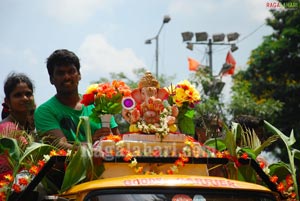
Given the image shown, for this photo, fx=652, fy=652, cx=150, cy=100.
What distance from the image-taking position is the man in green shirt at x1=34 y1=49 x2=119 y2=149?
664 centimetres

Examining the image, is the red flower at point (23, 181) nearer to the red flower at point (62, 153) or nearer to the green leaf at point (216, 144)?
the red flower at point (62, 153)

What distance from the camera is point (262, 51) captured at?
2852cm

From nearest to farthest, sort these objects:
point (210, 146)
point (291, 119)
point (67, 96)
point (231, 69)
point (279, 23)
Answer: point (210, 146) < point (67, 96) < point (291, 119) < point (279, 23) < point (231, 69)

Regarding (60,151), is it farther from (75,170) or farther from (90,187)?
(90,187)

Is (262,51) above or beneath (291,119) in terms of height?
above

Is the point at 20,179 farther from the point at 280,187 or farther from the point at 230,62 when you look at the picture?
the point at 230,62

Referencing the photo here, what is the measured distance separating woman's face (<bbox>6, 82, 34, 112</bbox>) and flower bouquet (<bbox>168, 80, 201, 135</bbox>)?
1.98 meters

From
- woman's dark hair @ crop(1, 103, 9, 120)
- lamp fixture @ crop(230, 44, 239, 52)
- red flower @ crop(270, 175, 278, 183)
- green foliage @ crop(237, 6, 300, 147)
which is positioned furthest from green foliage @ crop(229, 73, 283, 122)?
red flower @ crop(270, 175, 278, 183)

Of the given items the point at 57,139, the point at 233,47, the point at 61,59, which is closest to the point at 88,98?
the point at 57,139

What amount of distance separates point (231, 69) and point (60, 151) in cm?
2781

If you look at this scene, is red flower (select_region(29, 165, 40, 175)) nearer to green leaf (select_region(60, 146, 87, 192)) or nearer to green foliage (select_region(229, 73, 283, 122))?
green leaf (select_region(60, 146, 87, 192))

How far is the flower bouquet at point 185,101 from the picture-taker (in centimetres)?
647

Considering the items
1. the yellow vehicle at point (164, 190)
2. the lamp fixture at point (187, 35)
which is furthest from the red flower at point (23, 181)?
the lamp fixture at point (187, 35)

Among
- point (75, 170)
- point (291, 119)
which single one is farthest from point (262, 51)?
point (75, 170)
